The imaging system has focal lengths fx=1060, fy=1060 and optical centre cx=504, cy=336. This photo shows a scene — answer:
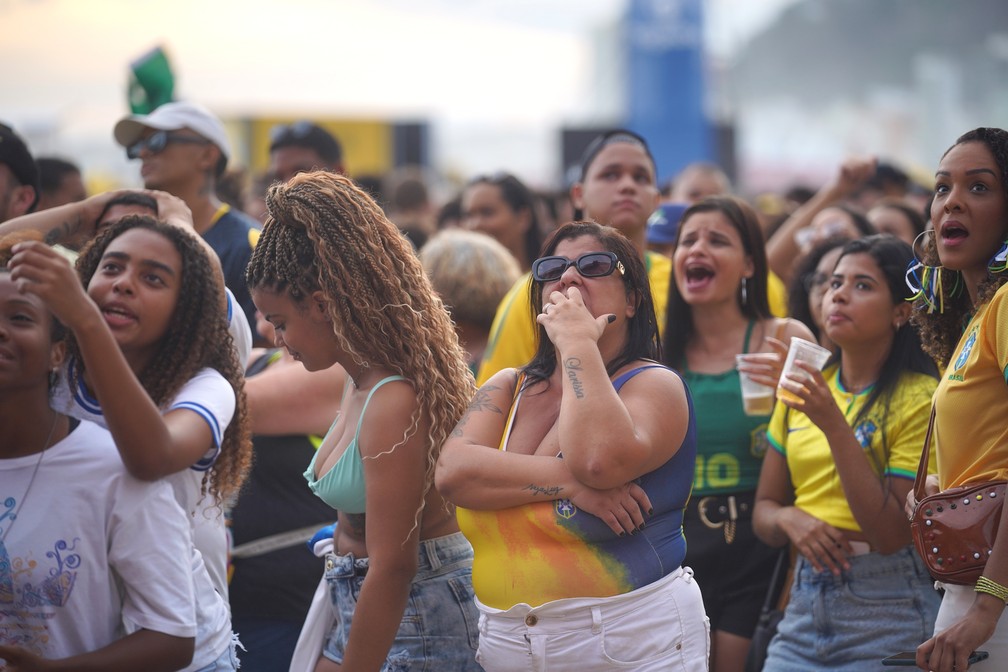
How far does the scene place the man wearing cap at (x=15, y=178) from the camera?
440 cm

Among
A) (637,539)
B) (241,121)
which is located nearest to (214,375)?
(637,539)

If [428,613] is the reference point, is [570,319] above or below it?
above

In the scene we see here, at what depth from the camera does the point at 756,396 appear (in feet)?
12.6

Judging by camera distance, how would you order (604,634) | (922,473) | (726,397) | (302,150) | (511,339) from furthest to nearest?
(302,150) < (511,339) < (726,397) < (922,473) < (604,634)

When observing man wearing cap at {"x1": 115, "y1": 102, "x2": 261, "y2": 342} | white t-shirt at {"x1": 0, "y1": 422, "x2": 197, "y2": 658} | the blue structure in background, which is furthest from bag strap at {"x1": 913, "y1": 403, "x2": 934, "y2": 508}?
the blue structure in background

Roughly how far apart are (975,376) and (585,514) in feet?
3.70

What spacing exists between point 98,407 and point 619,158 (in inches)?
113

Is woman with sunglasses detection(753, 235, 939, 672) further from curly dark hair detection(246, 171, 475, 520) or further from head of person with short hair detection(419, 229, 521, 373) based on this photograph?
head of person with short hair detection(419, 229, 521, 373)

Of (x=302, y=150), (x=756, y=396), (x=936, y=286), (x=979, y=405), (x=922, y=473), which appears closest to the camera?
(x=979, y=405)

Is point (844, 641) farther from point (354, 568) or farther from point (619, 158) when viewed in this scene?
point (619, 158)

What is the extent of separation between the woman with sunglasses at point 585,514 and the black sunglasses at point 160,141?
8.84 ft

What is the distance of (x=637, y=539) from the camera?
2641 mm

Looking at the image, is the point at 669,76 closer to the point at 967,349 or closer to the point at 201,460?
the point at 967,349

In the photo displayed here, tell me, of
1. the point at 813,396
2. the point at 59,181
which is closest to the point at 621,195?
the point at 813,396
